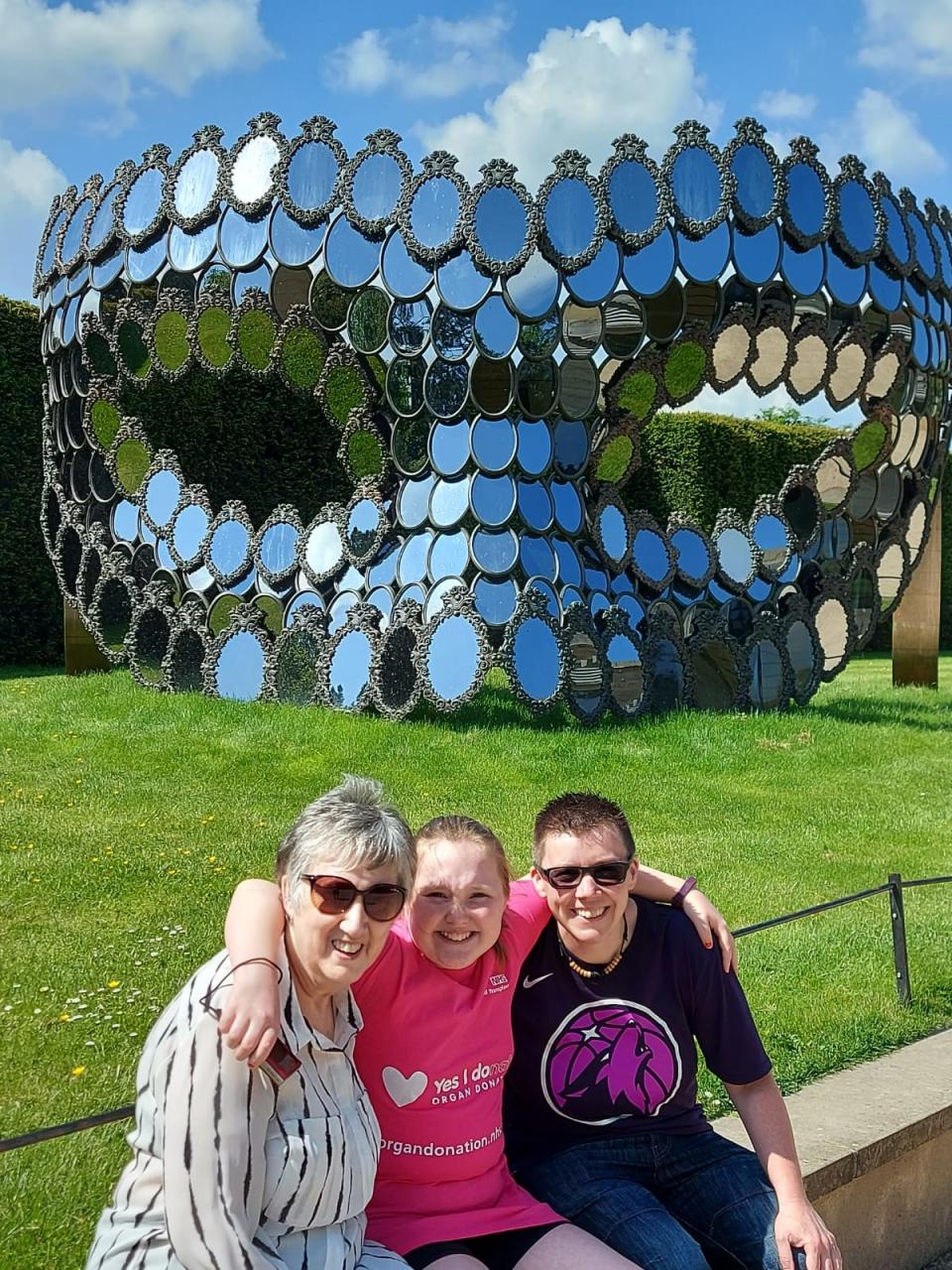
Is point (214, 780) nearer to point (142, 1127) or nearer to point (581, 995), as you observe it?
point (581, 995)

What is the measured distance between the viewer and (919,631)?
11.5m

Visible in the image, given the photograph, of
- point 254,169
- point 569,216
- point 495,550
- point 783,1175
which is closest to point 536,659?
point 495,550

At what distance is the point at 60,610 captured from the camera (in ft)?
39.0

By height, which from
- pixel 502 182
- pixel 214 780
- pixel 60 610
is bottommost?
pixel 214 780

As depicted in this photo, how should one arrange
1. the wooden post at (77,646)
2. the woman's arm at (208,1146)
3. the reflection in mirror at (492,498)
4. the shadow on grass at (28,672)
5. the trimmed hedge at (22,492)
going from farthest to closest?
the trimmed hedge at (22,492), the shadow on grass at (28,672), the wooden post at (77,646), the reflection in mirror at (492,498), the woman's arm at (208,1146)

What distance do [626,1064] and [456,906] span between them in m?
0.49

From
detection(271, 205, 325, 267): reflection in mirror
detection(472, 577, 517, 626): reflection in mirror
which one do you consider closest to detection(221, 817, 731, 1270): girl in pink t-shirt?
detection(472, 577, 517, 626): reflection in mirror

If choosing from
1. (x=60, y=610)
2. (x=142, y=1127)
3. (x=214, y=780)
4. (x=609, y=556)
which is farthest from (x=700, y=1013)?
(x=60, y=610)

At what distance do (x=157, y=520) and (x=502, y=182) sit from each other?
3.31m

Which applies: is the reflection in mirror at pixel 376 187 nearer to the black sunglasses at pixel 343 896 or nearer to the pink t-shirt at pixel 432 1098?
the pink t-shirt at pixel 432 1098

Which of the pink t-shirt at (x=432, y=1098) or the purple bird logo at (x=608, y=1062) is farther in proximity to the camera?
the purple bird logo at (x=608, y=1062)

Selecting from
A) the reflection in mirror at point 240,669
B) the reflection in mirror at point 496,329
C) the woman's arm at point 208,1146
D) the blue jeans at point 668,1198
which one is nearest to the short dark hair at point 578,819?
the blue jeans at point 668,1198

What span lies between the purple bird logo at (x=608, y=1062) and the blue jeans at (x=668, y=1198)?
82 mm

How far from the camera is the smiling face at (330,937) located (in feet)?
5.70
